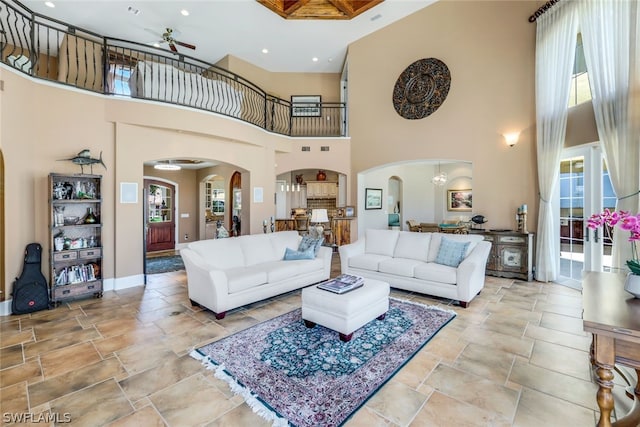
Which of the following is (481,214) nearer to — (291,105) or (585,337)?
(585,337)

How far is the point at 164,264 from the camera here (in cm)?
719

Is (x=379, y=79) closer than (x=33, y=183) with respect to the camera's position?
No

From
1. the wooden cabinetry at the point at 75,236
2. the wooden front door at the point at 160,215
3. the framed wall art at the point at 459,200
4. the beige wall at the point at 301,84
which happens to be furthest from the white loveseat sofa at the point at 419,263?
the wooden front door at the point at 160,215

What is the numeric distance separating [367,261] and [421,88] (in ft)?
14.9

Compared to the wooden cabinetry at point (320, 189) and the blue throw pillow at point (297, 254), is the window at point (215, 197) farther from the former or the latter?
the blue throw pillow at point (297, 254)

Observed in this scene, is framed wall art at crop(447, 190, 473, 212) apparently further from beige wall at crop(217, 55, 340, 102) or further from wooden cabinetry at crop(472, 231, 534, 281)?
beige wall at crop(217, 55, 340, 102)

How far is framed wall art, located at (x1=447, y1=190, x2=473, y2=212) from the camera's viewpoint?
10789 millimetres

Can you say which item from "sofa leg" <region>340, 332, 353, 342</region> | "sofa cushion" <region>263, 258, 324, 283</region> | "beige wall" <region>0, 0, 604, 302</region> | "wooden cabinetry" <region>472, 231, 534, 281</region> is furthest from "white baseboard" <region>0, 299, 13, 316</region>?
"wooden cabinetry" <region>472, 231, 534, 281</region>

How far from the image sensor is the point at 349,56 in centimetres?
816

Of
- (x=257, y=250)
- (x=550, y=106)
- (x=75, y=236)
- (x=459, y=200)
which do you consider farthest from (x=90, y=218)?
(x=459, y=200)

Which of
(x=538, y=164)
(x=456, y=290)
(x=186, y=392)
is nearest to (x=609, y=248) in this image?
(x=538, y=164)

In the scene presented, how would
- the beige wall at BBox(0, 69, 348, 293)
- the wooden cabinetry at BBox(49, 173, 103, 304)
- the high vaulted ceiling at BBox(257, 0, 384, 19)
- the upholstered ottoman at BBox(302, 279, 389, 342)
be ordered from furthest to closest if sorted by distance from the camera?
the high vaulted ceiling at BBox(257, 0, 384, 19), the wooden cabinetry at BBox(49, 173, 103, 304), the beige wall at BBox(0, 69, 348, 293), the upholstered ottoman at BBox(302, 279, 389, 342)

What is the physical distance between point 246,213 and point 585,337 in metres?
6.38

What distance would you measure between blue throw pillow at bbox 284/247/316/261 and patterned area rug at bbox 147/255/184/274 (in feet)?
10.5
